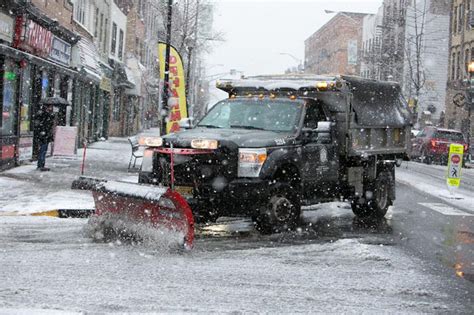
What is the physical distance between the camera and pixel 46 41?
62.0 feet

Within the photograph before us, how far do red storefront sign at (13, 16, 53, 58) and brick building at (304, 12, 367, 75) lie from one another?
217ft

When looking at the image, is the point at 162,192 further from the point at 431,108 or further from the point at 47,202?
the point at 431,108

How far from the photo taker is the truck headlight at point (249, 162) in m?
9.03

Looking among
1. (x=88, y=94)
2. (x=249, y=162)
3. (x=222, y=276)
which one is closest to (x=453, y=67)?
(x=88, y=94)

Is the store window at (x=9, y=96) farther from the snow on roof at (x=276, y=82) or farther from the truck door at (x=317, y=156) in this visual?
the truck door at (x=317, y=156)

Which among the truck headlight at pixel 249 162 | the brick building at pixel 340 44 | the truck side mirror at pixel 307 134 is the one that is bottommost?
the truck headlight at pixel 249 162

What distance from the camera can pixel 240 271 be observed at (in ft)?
23.1

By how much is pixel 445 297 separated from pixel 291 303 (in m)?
1.57

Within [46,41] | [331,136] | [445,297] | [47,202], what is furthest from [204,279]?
[46,41]

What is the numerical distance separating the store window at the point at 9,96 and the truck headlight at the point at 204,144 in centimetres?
877

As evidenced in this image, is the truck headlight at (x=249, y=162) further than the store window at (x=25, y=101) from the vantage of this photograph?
No

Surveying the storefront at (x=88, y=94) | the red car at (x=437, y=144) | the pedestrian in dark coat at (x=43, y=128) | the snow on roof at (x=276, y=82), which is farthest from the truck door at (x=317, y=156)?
the red car at (x=437, y=144)

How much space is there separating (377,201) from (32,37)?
393 inches

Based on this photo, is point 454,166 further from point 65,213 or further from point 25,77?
point 25,77
